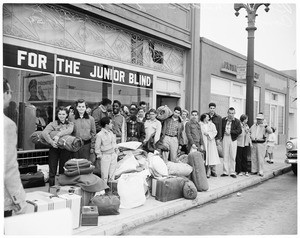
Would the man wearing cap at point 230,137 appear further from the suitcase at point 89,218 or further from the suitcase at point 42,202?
the suitcase at point 42,202

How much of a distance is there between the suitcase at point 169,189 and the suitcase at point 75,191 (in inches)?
63.3

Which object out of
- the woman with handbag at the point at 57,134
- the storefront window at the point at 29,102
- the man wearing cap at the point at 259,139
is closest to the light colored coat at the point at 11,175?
the woman with handbag at the point at 57,134

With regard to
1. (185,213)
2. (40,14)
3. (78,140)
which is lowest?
(185,213)

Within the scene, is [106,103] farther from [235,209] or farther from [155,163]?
[235,209]

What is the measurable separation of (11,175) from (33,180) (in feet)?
11.6

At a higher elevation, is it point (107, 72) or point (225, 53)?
point (225, 53)

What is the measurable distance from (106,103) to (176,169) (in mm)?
2311

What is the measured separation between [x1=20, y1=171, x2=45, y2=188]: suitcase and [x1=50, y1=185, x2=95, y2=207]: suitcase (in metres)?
1.54

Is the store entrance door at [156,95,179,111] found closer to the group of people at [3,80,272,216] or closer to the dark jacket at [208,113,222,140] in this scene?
the group of people at [3,80,272,216]

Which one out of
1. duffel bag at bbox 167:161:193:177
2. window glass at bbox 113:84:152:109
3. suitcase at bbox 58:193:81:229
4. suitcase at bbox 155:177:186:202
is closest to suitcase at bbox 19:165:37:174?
suitcase at bbox 58:193:81:229

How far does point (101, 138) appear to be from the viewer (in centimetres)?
678

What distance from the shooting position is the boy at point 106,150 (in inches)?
268

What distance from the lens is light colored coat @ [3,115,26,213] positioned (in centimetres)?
360

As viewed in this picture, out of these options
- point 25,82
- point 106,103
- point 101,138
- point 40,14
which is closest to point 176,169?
point 101,138
